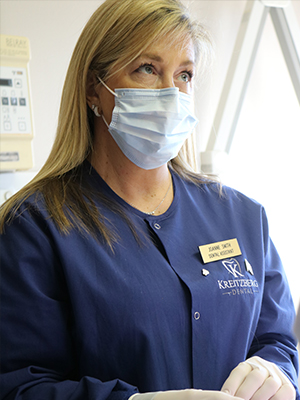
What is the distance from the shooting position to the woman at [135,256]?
878mm

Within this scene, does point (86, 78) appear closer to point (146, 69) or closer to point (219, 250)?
point (146, 69)

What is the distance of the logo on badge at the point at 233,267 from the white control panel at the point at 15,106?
817 mm

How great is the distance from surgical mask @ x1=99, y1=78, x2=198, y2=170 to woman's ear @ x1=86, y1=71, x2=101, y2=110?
44mm

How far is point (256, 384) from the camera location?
2.89ft

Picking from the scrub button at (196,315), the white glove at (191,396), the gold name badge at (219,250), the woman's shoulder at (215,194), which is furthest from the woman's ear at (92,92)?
the white glove at (191,396)

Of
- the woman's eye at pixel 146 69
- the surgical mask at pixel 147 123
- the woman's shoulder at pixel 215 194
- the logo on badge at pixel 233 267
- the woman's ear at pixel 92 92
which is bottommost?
the logo on badge at pixel 233 267

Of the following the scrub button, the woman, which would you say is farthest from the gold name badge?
the scrub button

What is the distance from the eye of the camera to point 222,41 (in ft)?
6.68

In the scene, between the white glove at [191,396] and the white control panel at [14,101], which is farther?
the white control panel at [14,101]

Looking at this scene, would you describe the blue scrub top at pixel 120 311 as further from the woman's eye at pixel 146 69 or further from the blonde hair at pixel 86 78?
the woman's eye at pixel 146 69

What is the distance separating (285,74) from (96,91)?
4.48 feet

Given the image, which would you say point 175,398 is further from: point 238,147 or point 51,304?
point 238,147

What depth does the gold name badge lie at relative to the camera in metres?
1.05

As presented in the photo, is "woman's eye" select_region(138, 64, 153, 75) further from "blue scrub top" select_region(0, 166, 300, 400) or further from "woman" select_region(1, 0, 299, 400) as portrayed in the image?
"blue scrub top" select_region(0, 166, 300, 400)
